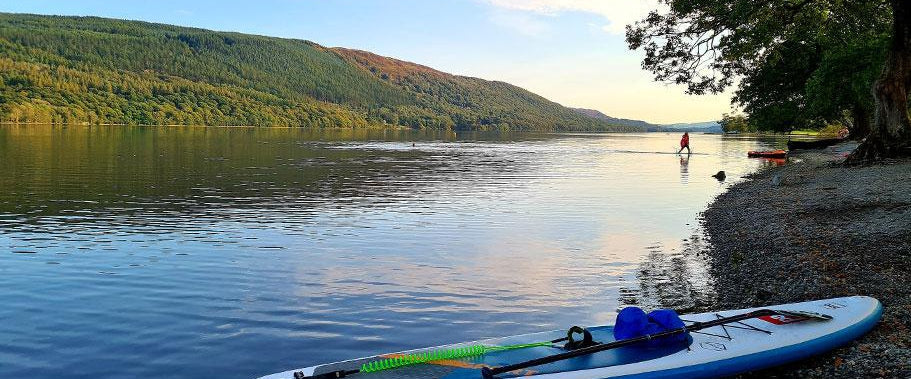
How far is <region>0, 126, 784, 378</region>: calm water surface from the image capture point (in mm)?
12828

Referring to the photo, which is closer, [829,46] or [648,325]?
[648,325]

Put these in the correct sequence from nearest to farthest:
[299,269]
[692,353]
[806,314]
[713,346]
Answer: [692,353] < [713,346] < [806,314] < [299,269]

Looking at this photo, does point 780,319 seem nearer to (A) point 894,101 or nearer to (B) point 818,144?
(A) point 894,101

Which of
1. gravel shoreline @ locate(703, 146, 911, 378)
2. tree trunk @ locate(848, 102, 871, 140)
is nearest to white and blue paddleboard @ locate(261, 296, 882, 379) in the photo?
gravel shoreline @ locate(703, 146, 911, 378)

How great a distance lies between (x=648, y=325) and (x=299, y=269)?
1170 cm

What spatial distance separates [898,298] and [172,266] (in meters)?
18.2

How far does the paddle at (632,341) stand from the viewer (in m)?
9.33

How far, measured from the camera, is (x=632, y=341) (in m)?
10.1

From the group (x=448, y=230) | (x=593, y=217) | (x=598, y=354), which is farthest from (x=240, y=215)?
(x=598, y=354)

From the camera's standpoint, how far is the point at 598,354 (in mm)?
10039

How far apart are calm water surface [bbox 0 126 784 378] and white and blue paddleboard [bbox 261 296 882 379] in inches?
114

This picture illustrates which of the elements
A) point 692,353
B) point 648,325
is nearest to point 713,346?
point 692,353

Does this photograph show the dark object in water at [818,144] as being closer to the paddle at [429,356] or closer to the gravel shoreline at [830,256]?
the gravel shoreline at [830,256]

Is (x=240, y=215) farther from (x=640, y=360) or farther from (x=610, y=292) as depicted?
(x=640, y=360)
